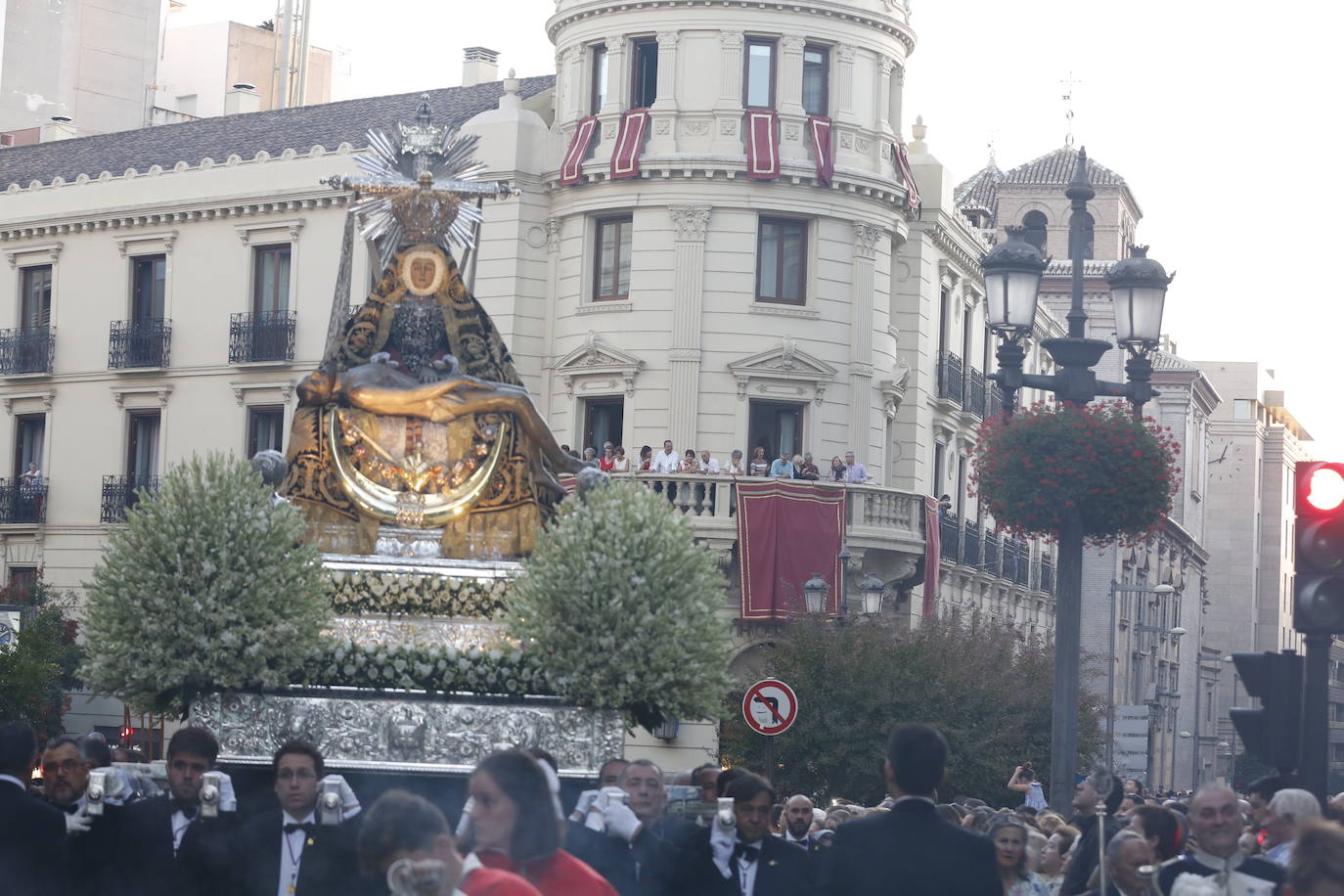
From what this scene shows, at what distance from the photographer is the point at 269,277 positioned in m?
41.9

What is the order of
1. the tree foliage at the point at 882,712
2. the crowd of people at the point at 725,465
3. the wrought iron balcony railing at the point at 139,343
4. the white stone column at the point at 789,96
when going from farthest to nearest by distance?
the wrought iron balcony railing at the point at 139,343 < the white stone column at the point at 789,96 < the crowd of people at the point at 725,465 < the tree foliage at the point at 882,712

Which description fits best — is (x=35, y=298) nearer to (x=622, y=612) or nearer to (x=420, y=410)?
(x=420, y=410)

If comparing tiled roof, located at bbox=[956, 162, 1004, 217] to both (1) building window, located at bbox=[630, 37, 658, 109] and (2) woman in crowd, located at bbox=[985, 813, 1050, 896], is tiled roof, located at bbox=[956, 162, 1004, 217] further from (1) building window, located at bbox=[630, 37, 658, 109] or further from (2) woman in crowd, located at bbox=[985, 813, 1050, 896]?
(2) woman in crowd, located at bbox=[985, 813, 1050, 896]

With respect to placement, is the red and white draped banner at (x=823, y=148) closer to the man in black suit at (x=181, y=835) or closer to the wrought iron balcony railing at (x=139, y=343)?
the wrought iron balcony railing at (x=139, y=343)

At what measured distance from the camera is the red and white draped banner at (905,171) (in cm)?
3903

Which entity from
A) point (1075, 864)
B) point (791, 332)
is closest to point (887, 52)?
point (791, 332)

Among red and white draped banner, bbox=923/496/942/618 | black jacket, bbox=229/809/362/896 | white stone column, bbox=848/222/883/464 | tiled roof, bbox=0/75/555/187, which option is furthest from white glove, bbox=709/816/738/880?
tiled roof, bbox=0/75/555/187

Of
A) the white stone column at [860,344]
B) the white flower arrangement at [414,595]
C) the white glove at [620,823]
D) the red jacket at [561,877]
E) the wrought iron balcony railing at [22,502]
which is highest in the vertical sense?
the white stone column at [860,344]

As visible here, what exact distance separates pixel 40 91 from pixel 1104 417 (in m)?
41.3

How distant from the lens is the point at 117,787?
9.80 meters

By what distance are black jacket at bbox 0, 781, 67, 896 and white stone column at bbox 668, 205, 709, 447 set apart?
28.2 meters

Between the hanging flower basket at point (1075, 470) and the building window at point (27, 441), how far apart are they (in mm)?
30469

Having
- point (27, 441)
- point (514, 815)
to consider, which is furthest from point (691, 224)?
point (514, 815)

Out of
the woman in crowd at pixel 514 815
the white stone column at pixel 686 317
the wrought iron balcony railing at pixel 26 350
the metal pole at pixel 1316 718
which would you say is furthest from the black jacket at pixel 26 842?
the wrought iron balcony railing at pixel 26 350
